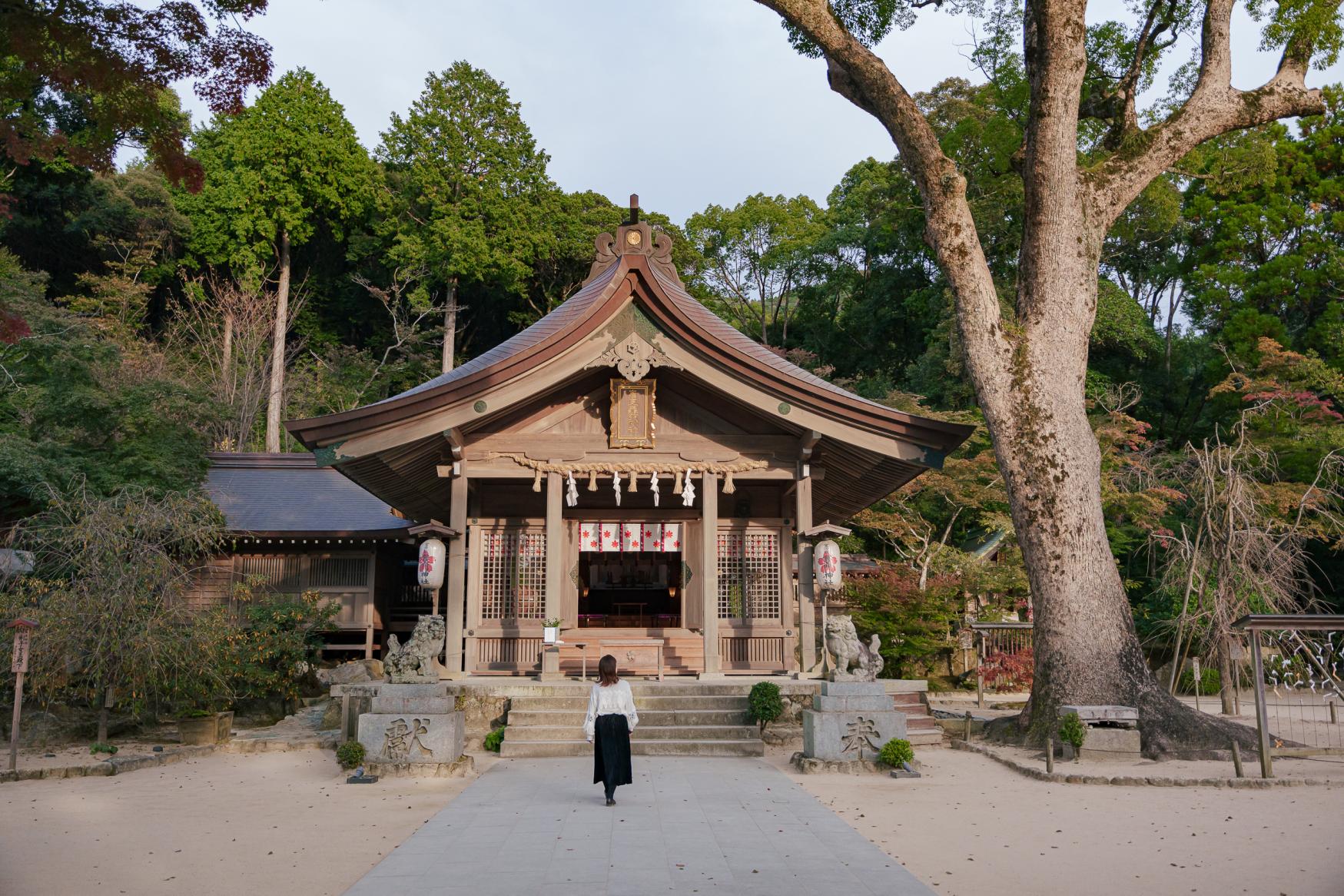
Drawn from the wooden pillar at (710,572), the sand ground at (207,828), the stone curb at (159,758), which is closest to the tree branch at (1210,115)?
the wooden pillar at (710,572)

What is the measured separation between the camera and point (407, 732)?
9.87m

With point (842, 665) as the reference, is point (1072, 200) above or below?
above

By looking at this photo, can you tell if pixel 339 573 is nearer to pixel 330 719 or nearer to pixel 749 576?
pixel 330 719

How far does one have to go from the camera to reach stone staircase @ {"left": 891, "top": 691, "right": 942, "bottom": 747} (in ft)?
40.4

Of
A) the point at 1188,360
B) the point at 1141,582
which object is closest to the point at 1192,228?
the point at 1188,360

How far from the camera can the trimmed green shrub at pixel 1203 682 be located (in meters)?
20.1

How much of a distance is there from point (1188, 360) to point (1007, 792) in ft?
87.4

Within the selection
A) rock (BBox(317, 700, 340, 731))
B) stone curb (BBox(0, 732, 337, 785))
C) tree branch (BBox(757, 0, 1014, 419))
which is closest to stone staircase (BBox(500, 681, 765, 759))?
stone curb (BBox(0, 732, 337, 785))

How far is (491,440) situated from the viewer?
14.2 meters

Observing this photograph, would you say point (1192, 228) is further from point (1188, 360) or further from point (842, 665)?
point (842, 665)

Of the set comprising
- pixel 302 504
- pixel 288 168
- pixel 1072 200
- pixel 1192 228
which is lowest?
pixel 302 504

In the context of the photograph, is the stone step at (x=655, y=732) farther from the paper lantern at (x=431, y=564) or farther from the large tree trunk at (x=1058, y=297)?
the large tree trunk at (x=1058, y=297)

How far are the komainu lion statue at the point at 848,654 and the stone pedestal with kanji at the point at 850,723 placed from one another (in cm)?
13

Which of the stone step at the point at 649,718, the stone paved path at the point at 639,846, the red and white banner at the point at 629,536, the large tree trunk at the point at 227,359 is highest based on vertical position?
the large tree trunk at the point at 227,359
